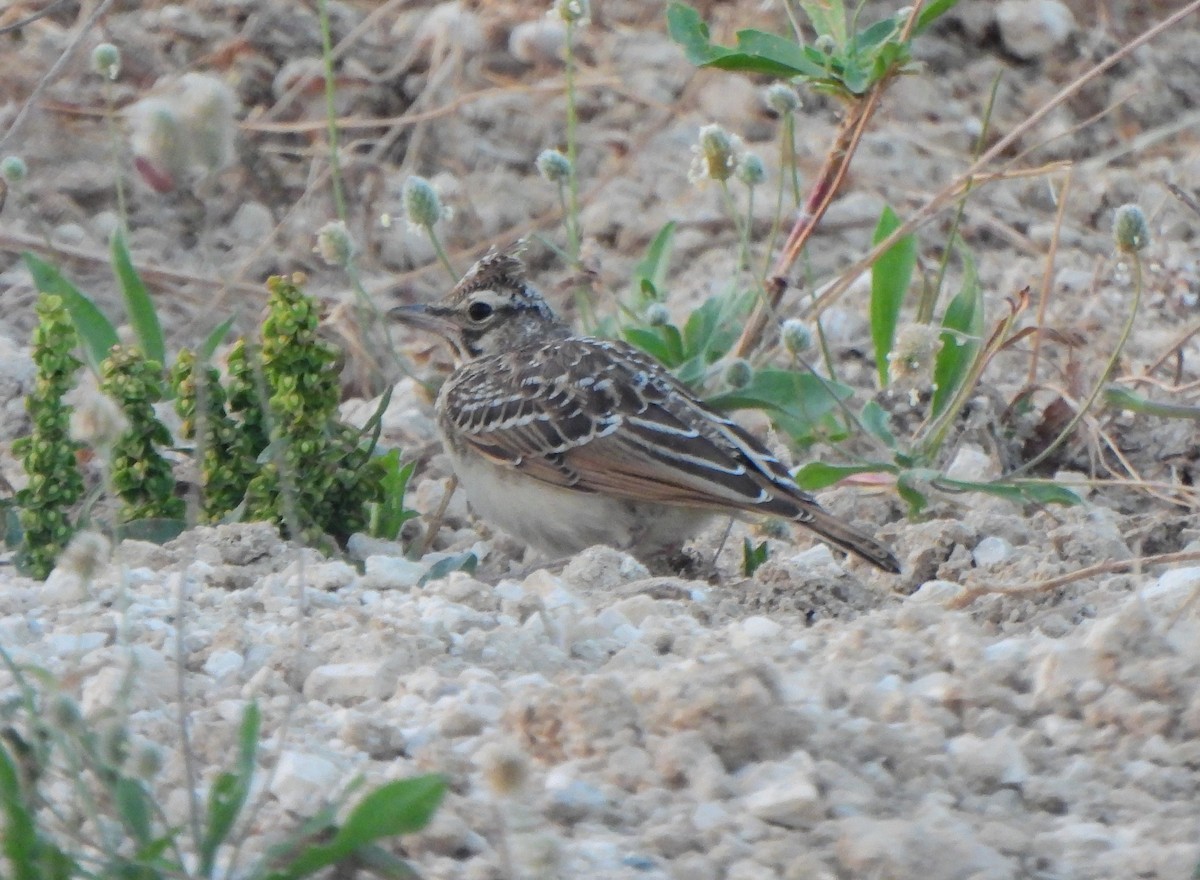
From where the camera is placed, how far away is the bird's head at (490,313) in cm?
616

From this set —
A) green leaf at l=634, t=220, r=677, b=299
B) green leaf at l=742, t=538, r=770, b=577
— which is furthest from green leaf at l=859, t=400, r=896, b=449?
green leaf at l=634, t=220, r=677, b=299

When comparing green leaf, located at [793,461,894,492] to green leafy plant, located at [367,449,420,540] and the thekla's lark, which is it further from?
green leafy plant, located at [367,449,420,540]

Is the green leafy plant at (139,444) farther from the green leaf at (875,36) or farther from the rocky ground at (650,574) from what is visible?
the green leaf at (875,36)

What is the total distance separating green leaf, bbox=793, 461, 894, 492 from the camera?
5.36 meters

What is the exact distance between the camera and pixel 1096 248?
26.2 feet

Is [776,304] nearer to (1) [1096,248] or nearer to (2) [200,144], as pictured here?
(1) [1096,248]

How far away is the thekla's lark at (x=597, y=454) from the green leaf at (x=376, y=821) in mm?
2558

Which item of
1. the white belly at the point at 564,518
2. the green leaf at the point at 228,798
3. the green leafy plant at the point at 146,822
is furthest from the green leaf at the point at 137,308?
the green leaf at the point at 228,798

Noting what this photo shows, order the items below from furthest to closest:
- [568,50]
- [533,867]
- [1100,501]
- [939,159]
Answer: [939,159]
[568,50]
[1100,501]
[533,867]

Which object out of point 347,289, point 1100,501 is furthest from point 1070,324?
point 347,289

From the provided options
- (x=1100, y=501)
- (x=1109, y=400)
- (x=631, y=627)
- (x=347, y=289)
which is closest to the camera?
(x=631, y=627)

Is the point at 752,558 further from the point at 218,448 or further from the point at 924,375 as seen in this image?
the point at 218,448

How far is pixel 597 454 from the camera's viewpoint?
18.2ft

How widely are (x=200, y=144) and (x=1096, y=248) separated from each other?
540 cm
